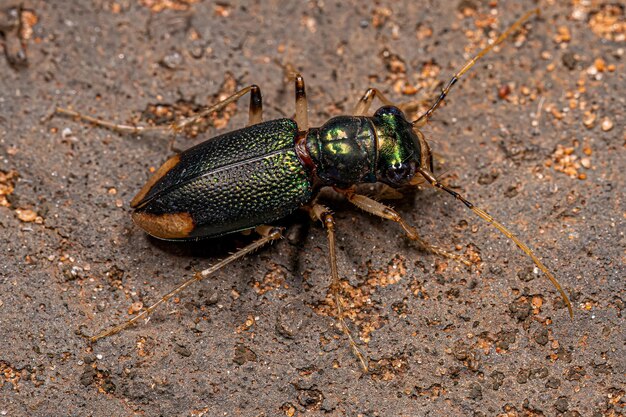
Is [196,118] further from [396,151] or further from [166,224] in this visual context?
[396,151]

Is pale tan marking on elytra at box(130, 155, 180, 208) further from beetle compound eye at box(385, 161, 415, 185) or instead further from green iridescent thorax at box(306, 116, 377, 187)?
beetle compound eye at box(385, 161, 415, 185)

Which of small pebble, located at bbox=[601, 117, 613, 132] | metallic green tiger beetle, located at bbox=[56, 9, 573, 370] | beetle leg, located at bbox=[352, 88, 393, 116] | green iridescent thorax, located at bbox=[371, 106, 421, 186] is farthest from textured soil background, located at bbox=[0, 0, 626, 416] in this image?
green iridescent thorax, located at bbox=[371, 106, 421, 186]

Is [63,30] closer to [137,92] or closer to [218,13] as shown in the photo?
[137,92]

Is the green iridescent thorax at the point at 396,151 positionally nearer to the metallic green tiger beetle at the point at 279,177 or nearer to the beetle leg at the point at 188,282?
the metallic green tiger beetle at the point at 279,177

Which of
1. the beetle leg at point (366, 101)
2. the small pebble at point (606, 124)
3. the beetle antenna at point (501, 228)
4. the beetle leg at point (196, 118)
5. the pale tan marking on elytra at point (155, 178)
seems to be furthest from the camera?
the small pebble at point (606, 124)

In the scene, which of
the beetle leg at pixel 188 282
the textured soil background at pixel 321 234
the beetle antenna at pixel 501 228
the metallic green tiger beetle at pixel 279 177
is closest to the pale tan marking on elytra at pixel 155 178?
the metallic green tiger beetle at pixel 279 177

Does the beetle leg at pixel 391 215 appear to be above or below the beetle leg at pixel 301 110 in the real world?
below

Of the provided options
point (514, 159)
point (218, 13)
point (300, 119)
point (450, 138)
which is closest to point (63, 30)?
point (218, 13)

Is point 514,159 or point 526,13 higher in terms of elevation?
point 526,13
